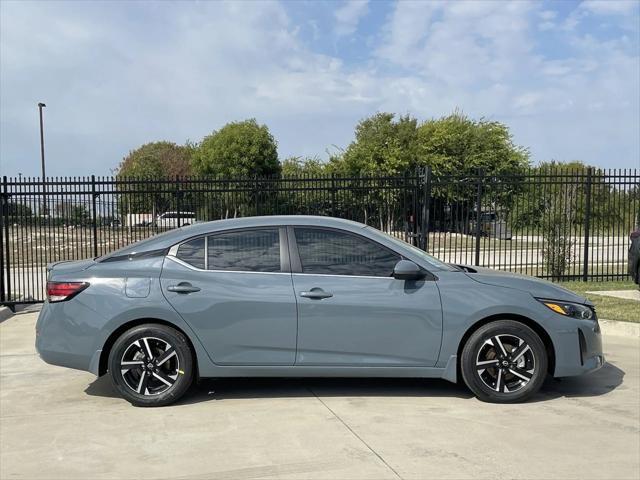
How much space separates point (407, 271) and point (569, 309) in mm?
1473

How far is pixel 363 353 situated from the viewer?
17.0ft

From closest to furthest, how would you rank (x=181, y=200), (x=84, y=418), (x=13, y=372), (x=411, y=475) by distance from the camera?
(x=411, y=475), (x=84, y=418), (x=13, y=372), (x=181, y=200)

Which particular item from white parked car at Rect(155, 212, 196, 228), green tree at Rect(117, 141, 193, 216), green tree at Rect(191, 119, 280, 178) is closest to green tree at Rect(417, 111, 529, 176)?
green tree at Rect(191, 119, 280, 178)

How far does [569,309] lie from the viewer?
5.29 metres

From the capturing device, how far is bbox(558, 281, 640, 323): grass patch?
893cm

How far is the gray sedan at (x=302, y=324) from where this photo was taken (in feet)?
16.9

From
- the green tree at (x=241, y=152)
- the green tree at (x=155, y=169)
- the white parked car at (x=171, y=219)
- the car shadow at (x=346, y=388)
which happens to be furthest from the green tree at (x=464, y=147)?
the car shadow at (x=346, y=388)

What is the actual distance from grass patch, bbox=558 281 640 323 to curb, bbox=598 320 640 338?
19 centimetres

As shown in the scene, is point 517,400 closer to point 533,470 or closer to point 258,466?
point 533,470

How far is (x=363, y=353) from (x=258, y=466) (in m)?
1.47

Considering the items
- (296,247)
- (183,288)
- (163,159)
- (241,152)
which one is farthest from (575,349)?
(163,159)

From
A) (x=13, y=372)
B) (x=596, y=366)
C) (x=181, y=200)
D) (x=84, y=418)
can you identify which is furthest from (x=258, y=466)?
(x=181, y=200)

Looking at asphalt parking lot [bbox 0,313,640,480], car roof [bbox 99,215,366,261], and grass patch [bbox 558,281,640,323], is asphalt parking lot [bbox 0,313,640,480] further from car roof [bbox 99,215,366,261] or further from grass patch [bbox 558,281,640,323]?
grass patch [bbox 558,281,640,323]

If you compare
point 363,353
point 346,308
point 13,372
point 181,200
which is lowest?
point 13,372
